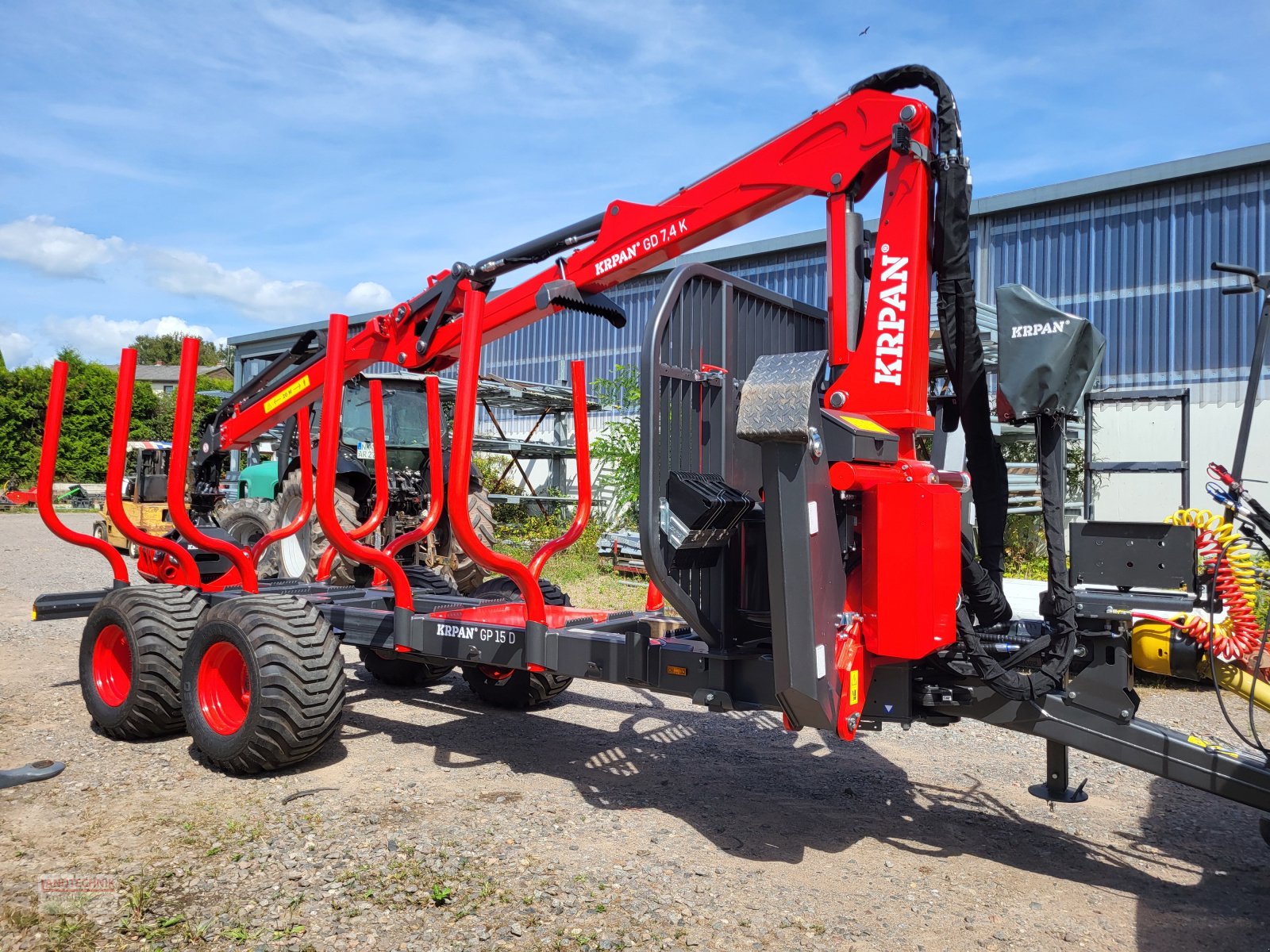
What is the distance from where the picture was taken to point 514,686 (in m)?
6.57

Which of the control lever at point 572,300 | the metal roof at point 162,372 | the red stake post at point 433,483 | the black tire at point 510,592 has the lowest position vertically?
the black tire at point 510,592

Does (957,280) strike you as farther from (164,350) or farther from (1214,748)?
(164,350)

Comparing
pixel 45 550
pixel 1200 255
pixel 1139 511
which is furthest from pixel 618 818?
pixel 45 550

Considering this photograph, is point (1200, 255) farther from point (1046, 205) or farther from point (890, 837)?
point (890, 837)

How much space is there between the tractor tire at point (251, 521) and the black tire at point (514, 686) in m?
5.72

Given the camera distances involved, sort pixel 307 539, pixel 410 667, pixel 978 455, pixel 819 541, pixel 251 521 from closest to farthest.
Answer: pixel 819 541 → pixel 978 455 → pixel 410 667 → pixel 307 539 → pixel 251 521

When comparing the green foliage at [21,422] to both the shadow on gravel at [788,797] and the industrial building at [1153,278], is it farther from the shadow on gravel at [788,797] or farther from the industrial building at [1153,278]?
the shadow on gravel at [788,797]

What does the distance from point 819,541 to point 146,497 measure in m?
15.3

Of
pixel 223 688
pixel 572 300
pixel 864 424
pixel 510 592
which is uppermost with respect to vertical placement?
pixel 572 300

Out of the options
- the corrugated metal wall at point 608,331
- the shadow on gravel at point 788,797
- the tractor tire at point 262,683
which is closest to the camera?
the shadow on gravel at point 788,797

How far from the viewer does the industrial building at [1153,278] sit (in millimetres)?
12617

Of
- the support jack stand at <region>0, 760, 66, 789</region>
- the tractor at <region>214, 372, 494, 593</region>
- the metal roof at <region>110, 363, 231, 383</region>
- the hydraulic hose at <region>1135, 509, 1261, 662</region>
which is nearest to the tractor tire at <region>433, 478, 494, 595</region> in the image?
the tractor at <region>214, 372, 494, 593</region>

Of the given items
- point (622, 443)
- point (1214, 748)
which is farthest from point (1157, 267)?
point (1214, 748)

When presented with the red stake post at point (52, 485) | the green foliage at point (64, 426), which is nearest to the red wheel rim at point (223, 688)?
the red stake post at point (52, 485)
